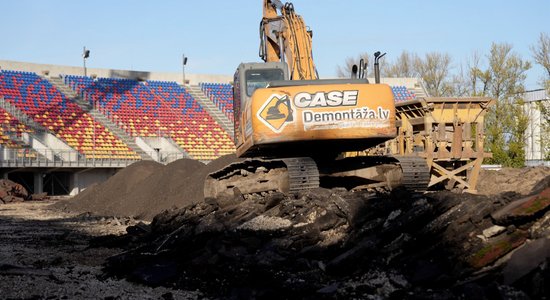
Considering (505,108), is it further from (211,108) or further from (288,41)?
(288,41)

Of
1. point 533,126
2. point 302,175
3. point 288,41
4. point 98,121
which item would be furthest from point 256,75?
point 533,126

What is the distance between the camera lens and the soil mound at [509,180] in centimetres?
2219

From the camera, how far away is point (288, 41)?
1442 centimetres

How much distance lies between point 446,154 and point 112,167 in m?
24.0

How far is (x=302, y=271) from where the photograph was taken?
7.96m

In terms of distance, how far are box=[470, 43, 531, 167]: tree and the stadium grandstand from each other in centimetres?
689

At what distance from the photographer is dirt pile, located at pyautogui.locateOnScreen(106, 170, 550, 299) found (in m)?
6.57

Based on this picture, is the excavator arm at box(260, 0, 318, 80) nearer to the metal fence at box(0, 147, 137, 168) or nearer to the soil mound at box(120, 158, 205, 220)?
the soil mound at box(120, 158, 205, 220)

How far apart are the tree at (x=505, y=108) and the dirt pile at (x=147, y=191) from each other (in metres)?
18.6

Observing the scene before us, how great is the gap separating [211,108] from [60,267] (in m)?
38.2

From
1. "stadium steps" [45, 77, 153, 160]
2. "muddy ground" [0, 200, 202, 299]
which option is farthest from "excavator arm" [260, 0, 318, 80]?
"stadium steps" [45, 77, 153, 160]

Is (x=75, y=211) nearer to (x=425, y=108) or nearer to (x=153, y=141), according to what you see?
(x=425, y=108)

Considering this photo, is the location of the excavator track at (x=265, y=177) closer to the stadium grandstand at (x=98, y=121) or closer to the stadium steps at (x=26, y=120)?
the stadium grandstand at (x=98, y=121)

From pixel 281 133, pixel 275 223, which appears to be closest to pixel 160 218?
pixel 281 133
